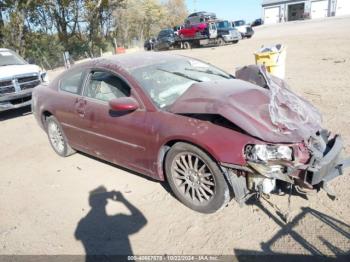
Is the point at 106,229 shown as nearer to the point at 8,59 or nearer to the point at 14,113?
the point at 14,113

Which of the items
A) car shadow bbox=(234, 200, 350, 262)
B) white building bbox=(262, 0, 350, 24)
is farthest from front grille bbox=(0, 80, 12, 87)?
white building bbox=(262, 0, 350, 24)

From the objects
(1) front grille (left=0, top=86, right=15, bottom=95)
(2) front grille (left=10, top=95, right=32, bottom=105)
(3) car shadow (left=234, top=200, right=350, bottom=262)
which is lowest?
(3) car shadow (left=234, top=200, right=350, bottom=262)

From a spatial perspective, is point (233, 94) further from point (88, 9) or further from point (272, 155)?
point (88, 9)

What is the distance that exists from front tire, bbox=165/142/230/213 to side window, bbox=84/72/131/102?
3.51 ft

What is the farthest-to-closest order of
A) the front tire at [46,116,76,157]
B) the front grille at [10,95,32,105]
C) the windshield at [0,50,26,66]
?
the windshield at [0,50,26,66]
the front grille at [10,95,32,105]
the front tire at [46,116,76,157]

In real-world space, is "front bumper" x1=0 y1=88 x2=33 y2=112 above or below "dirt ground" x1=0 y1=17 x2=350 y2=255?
above

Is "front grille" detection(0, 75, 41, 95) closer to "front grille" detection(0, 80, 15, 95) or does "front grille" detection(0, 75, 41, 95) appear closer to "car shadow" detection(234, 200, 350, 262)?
"front grille" detection(0, 80, 15, 95)

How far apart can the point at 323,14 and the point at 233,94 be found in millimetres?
65066

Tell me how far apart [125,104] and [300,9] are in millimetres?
68363

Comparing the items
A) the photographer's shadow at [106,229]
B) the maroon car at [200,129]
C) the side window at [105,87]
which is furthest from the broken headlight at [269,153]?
the side window at [105,87]

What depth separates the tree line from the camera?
71.6 ft

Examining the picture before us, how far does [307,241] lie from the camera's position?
309 cm

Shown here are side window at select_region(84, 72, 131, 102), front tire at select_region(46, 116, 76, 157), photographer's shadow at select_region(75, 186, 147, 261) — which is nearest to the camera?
photographer's shadow at select_region(75, 186, 147, 261)

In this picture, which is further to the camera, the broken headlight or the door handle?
the door handle
